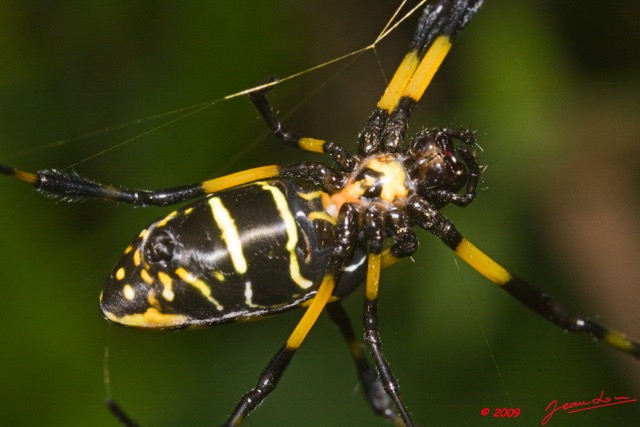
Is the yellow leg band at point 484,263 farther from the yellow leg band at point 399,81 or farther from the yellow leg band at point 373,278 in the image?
the yellow leg band at point 399,81

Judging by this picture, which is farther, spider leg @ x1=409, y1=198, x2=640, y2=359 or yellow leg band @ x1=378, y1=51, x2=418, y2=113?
yellow leg band @ x1=378, y1=51, x2=418, y2=113

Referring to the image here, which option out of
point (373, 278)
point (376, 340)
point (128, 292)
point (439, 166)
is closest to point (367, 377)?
point (376, 340)

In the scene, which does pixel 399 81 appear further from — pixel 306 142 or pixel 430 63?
pixel 306 142

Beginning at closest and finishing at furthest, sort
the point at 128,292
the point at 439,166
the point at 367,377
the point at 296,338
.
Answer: the point at 128,292 → the point at 296,338 → the point at 439,166 → the point at 367,377

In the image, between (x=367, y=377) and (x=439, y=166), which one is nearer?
(x=439, y=166)

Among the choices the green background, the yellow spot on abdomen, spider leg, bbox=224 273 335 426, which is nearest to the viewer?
the yellow spot on abdomen

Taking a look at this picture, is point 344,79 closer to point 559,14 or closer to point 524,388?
point 559,14

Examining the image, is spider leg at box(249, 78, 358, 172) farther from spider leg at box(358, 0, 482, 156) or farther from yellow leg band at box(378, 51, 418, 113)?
yellow leg band at box(378, 51, 418, 113)

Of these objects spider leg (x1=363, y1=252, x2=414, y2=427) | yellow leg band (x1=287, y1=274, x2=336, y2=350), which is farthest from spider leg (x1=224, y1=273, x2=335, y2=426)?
spider leg (x1=363, y1=252, x2=414, y2=427)
